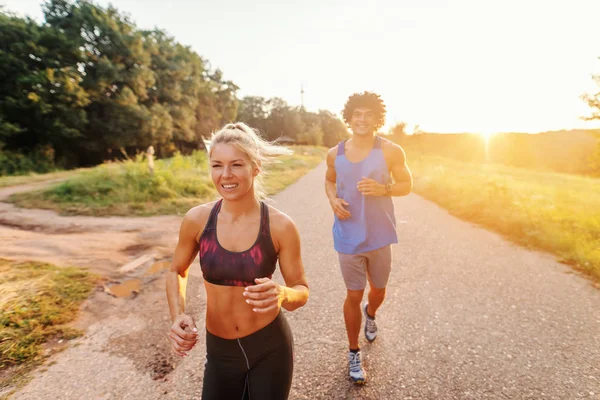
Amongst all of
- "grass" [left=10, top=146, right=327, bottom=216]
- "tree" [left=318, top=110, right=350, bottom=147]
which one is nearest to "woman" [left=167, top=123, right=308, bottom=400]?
"grass" [left=10, top=146, right=327, bottom=216]

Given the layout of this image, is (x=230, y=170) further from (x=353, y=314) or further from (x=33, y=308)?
(x=33, y=308)

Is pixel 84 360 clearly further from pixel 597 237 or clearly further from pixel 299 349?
pixel 597 237

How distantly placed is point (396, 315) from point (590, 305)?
2519 millimetres

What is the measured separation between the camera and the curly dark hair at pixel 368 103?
256cm

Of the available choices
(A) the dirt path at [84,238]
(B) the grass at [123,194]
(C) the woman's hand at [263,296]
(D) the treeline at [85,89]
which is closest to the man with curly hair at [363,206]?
(C) the woman's hand at [263,296]

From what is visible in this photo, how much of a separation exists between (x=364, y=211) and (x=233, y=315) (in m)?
1.39

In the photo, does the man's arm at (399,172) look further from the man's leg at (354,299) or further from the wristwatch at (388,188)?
the man's leg at (354,299)

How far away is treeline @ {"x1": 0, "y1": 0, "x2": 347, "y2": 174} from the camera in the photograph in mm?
25359

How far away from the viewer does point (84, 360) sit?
2676 millimetres

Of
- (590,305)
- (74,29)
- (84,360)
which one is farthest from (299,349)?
(74,29)

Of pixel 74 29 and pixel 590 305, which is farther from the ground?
pixel 74 29

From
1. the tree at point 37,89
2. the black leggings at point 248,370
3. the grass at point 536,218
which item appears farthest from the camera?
the tree at point 37,89

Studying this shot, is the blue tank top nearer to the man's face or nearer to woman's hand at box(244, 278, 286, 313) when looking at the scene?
the man's face

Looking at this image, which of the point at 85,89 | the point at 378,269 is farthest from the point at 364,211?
the point at 85,89
